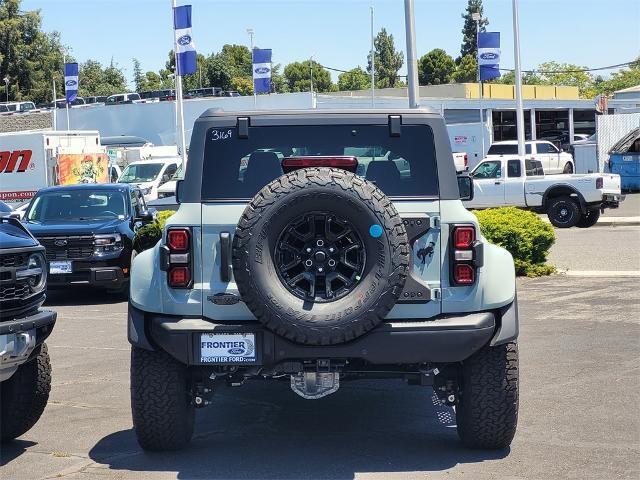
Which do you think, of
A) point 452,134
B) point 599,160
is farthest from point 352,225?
point 452,134

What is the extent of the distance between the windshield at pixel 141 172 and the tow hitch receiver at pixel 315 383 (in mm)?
26872

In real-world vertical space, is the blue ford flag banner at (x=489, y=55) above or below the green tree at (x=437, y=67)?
below

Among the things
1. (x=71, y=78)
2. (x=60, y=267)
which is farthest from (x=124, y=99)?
(x=60, y=267)

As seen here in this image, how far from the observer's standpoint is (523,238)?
1588 cm

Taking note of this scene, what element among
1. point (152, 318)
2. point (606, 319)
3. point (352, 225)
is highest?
point (352, 225)

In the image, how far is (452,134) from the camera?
52.7 meters

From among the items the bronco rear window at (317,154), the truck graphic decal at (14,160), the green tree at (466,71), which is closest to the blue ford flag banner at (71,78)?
the truck graphic decal at (14,160)

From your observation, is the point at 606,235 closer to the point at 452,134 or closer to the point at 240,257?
the point at 240,257

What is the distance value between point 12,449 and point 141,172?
26.8 meters

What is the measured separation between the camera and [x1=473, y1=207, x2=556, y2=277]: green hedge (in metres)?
15.9

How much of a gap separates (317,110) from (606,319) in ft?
20.6

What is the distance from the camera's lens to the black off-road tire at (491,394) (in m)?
6.37

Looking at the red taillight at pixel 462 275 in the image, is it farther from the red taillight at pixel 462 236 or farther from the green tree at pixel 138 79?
the green tree at pixel 138 79

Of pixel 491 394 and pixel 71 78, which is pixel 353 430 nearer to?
pixel 491 394
